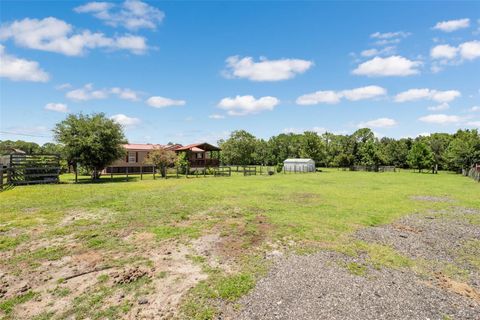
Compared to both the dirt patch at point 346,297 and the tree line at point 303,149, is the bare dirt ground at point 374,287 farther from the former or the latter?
the tree line at point 303,149

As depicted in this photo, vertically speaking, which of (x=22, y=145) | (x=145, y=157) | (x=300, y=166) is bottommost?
(x=300, y=166)

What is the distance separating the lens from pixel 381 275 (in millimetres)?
6938

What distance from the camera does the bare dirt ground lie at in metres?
5.32

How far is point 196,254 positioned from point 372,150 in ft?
213

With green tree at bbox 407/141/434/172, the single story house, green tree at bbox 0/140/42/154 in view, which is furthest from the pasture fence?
green tree at bbox 0/140/42/154

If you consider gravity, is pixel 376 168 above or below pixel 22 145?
below

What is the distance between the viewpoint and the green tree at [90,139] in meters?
28.5

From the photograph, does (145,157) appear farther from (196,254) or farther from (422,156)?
(422,156)

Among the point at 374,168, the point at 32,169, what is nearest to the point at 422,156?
the point at 374,168

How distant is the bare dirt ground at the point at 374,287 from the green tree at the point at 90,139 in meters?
27.4

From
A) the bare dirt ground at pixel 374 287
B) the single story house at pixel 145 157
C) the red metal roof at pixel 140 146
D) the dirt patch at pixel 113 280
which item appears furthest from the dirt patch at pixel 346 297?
the red metal roof at pixel 140 146

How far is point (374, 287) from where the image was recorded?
6.28 m

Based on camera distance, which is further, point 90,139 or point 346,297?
point 90,139

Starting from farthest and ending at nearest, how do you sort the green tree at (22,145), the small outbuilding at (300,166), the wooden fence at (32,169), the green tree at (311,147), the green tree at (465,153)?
the green tree at (22,145) < the green tree at (311,147) < the small outbuilding at (300,166) < the green tree at (465,153) < the wooden fence at (32,169)
